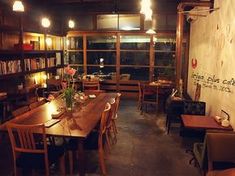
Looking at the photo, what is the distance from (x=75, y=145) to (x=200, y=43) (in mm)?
4325

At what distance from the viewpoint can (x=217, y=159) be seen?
2.76 m

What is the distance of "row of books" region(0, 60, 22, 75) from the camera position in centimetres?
511

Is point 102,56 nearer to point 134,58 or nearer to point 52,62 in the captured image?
point 134,58

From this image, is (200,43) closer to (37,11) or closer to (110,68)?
(110,68)

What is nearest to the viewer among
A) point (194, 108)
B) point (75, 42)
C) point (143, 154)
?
point (143, 154)

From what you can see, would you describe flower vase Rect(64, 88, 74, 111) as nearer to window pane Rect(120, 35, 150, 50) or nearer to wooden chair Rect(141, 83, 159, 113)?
wooden chair Rect(141, 83, 159, 113)

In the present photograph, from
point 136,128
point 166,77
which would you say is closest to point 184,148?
point 136,128

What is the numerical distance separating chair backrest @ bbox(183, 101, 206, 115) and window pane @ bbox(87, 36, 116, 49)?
4.21 metres

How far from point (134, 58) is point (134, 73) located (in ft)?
1.62

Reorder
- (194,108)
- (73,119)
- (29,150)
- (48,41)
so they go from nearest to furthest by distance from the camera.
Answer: (29,150)
(73,119)
(194,108)
(48,41)

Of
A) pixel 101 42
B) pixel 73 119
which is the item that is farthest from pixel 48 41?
pixel 73 119

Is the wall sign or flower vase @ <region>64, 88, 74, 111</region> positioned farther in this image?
the wall sign

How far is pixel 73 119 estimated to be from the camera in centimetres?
333

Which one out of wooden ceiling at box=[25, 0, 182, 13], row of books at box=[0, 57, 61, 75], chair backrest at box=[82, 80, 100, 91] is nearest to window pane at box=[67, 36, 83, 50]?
row of books at box=[0, 57, 61, 75]
